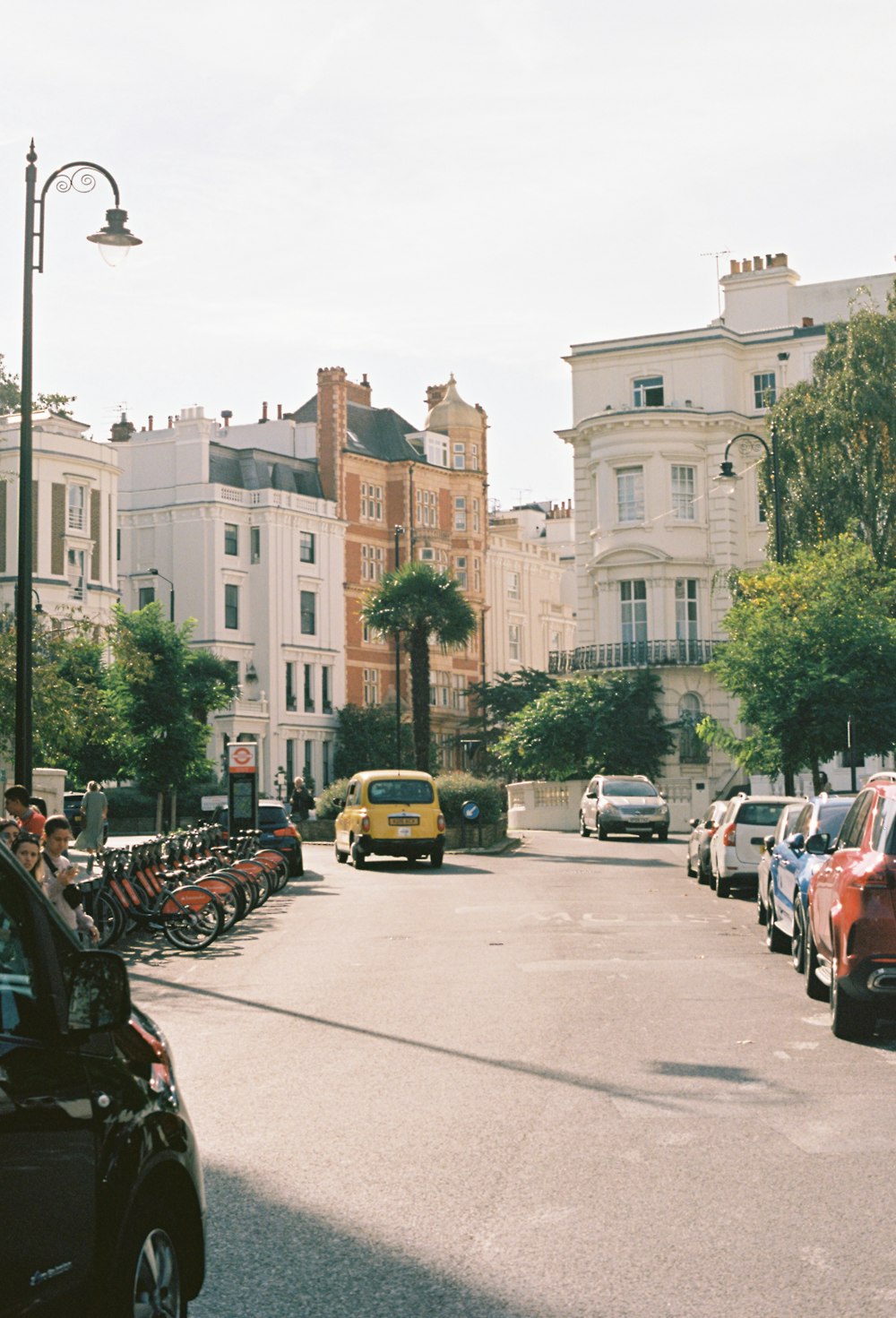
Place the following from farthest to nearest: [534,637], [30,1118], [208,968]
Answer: [534,637] < [208,968] < [30,1118]

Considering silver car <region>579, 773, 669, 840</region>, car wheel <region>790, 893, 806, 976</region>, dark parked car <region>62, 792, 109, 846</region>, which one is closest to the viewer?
car wheel <region>790, 893, 806, 976</region>

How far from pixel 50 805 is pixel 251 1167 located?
25.2m

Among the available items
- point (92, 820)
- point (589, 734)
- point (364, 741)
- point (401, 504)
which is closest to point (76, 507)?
point (364, 741)

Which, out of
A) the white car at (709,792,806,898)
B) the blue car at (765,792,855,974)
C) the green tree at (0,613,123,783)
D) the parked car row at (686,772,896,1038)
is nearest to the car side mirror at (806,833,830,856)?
the parked car row at (686,772,896,1038)

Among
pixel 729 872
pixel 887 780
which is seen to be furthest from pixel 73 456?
pixel 887 780

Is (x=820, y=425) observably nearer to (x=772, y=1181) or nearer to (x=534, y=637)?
(x=772, y=1181)

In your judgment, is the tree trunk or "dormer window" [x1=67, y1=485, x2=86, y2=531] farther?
"dormer window" [x1=67, y1=485, x2=86, y2=531]

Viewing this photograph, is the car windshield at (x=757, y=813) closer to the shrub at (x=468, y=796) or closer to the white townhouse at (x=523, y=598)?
the shrub at (x=468, y=796)

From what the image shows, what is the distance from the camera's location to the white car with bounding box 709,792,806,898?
27.2m

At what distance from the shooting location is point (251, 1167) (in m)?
8.22

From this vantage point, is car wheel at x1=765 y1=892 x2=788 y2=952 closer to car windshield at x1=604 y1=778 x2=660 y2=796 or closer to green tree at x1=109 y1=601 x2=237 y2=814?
car windshield at x1=604 y1=778 x2=660 y2=796

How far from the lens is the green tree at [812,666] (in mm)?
38000

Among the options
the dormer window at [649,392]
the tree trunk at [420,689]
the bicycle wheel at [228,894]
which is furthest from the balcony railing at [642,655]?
the bicycle wheel at [228,894]

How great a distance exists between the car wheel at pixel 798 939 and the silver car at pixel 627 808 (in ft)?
106
